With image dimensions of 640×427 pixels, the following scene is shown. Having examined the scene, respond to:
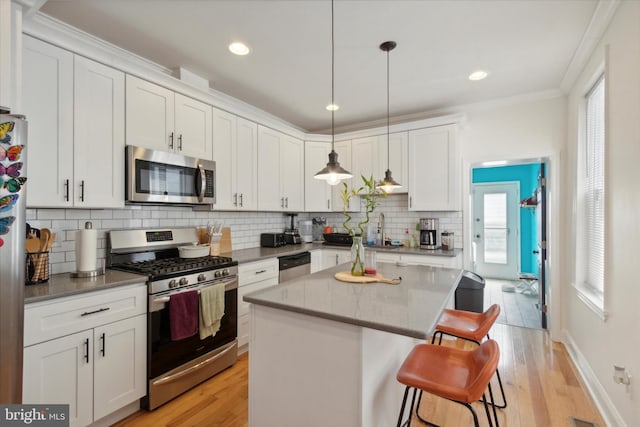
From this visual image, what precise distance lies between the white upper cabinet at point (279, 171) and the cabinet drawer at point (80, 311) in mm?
1749

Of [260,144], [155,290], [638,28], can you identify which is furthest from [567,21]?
[155,290]

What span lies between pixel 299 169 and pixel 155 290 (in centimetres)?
253

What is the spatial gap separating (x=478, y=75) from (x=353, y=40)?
1.42 m

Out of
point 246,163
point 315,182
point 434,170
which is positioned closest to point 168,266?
point 246,163

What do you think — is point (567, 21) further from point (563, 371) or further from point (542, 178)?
point (563, 371)

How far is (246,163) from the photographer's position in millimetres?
3365

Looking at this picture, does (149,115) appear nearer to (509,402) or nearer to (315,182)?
(315,182)

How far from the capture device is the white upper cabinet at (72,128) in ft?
6.03

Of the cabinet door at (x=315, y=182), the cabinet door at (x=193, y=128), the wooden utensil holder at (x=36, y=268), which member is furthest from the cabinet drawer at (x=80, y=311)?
the cabinet door at (x=315, y=182)

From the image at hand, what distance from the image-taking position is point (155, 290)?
2094mm

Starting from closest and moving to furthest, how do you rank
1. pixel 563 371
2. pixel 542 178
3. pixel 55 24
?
pixel 55 24
pixel 563 371
pixel 542 178

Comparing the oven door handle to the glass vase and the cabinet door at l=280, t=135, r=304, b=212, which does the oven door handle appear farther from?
the cabinet door at l=280, t=135, r=304, b=212

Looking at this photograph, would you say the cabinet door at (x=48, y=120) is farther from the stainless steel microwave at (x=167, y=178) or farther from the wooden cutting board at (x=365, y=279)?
the wooden cutting board at (x=365, y=279)

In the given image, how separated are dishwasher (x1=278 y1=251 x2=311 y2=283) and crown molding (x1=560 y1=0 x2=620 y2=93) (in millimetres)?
3210
